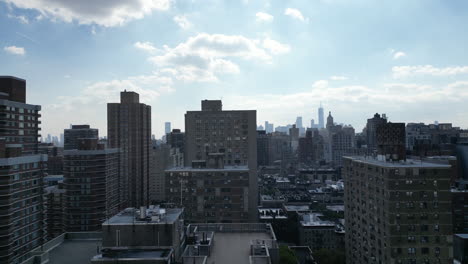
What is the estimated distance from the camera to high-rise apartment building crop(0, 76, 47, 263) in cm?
6462

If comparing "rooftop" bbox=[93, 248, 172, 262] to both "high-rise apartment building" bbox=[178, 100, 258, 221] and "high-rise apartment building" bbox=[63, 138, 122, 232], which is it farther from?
"high-rise apartment building" bbox=[178, 100, 258, 221]

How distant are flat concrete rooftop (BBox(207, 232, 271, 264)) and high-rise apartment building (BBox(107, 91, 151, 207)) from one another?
104 metres

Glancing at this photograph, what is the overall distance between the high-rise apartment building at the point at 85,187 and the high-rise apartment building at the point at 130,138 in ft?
155

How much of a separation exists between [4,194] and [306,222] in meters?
90.7

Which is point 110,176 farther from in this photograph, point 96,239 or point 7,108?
point 96,239

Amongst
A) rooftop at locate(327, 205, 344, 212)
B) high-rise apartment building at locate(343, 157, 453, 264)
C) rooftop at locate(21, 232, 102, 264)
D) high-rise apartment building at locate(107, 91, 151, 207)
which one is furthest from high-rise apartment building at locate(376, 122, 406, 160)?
high-rise apartment building at locate(107, 91, 151, 207)

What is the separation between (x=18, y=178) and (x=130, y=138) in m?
92.9

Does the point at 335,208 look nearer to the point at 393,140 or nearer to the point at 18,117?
the point at 393,140

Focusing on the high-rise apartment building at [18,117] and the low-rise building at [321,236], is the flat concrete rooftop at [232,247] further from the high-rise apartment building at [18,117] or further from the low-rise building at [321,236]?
the high-rise apartment building at [18,117]

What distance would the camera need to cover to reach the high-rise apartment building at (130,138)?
15812cm

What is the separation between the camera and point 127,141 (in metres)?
161

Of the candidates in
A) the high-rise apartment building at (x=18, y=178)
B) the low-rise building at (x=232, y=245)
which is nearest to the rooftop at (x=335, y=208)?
the low-rise building at (x=232, y=245)

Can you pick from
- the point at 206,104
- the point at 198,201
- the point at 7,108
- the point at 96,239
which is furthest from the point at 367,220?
the point at 206,104

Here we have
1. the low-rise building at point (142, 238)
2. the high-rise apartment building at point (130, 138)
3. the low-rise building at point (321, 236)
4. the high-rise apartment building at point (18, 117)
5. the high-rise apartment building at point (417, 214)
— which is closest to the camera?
the low-rise building at point (142, 238)
